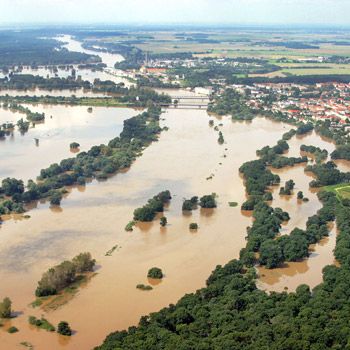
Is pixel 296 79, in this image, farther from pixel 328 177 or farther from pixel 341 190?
pixel 341 190

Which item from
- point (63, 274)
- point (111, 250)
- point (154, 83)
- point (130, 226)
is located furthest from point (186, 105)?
point (63, 274)

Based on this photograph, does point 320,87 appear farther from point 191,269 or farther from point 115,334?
point 115,334

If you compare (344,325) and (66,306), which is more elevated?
(344,325)

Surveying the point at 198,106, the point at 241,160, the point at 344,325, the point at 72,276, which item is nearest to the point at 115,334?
the point at 72,276

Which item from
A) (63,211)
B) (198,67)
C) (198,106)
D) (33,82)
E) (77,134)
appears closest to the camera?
(63,211)

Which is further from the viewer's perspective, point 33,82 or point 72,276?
point 33,82

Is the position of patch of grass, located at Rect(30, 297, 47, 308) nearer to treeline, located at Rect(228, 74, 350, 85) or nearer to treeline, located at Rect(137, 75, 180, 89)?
treeline, located at Rect(137, 75, 180, 89)
